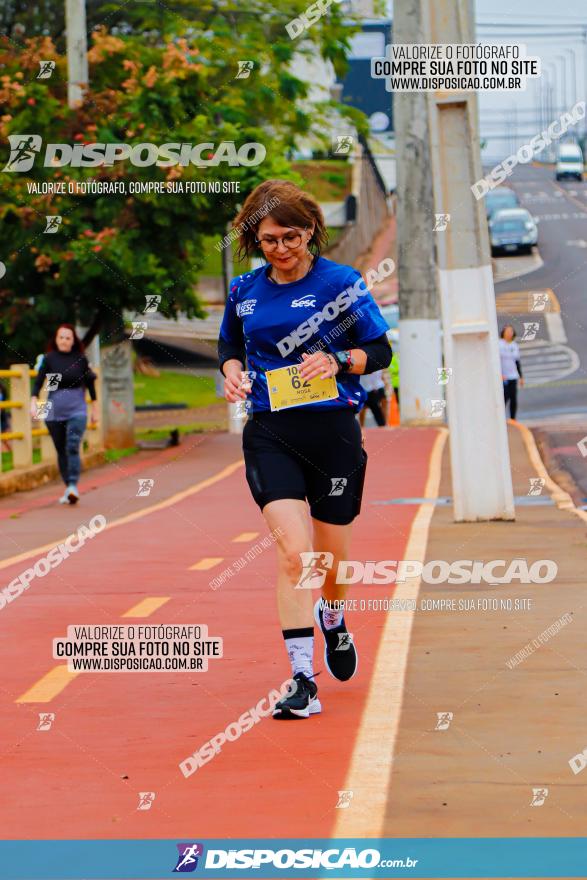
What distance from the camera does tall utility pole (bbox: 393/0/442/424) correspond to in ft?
104

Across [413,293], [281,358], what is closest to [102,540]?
[281,358]

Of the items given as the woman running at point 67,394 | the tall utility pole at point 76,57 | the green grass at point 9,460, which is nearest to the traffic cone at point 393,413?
the green grass at point 9,460

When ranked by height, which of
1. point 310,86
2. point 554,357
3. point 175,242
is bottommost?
point 554,357

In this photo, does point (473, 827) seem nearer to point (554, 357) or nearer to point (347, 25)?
point (347, 25)

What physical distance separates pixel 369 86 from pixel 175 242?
8450 cm

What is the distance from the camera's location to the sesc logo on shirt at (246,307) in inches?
290

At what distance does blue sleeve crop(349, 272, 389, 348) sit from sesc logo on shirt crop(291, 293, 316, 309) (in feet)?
0.58

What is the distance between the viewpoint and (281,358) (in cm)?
732

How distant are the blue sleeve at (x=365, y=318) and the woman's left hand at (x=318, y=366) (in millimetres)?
308

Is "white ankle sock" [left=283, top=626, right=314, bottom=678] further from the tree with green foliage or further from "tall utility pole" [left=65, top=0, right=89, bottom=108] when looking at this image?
"tall utility pole" [left=65, top=0, right=89, bottom=108]

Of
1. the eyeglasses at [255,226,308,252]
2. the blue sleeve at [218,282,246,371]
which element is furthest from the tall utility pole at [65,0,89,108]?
the eyeglasses at [255,226,308,252]

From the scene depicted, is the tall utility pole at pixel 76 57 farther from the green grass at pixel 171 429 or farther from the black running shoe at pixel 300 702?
the black running shoe at pixel 300 702

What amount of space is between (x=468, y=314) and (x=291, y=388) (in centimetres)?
840

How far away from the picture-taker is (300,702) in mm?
7156
